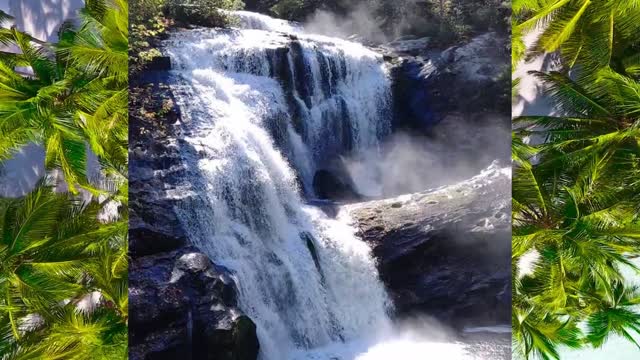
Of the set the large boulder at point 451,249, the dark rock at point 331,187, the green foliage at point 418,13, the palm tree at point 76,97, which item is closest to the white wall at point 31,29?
the palm tree at point 76,97

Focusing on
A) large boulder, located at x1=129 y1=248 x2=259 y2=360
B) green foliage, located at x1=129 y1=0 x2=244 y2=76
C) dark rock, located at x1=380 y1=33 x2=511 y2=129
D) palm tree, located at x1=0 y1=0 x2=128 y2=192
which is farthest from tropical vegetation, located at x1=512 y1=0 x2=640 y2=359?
palm tree, located at x1=0 y1=0 x2=128 y2=192

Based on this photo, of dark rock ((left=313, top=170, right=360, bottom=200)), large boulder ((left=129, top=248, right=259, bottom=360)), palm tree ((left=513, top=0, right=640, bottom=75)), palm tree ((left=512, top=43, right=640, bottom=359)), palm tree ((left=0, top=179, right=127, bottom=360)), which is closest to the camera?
large boulder ((left=129, top=248, right=259, bottom=360))

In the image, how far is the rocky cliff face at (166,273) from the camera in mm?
2332

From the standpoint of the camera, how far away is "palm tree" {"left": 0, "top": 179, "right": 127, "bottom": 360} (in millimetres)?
3131

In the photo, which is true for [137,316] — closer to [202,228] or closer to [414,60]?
[202,228]

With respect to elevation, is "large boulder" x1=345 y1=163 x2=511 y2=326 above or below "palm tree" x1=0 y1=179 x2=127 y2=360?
above

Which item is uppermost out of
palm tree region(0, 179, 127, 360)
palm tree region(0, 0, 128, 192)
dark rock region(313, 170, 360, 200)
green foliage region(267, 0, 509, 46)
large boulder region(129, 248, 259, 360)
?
green foliage region(267, 0, 509, 46)

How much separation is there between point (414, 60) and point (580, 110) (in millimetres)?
1594

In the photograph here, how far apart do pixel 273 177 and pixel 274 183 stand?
0.02m

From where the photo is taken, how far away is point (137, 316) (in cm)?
233

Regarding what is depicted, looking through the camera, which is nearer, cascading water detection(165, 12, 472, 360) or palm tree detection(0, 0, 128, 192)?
cascading water detection(165, 12, 472, 360)

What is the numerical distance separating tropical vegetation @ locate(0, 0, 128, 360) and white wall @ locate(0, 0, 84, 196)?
0.26 m

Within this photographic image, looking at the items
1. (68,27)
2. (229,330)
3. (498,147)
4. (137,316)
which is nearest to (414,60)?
(498,147)

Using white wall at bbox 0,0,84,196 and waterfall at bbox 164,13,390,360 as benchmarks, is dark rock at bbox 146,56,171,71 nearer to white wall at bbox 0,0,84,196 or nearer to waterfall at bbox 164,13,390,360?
waterfall at bbox 164,13,390,360
